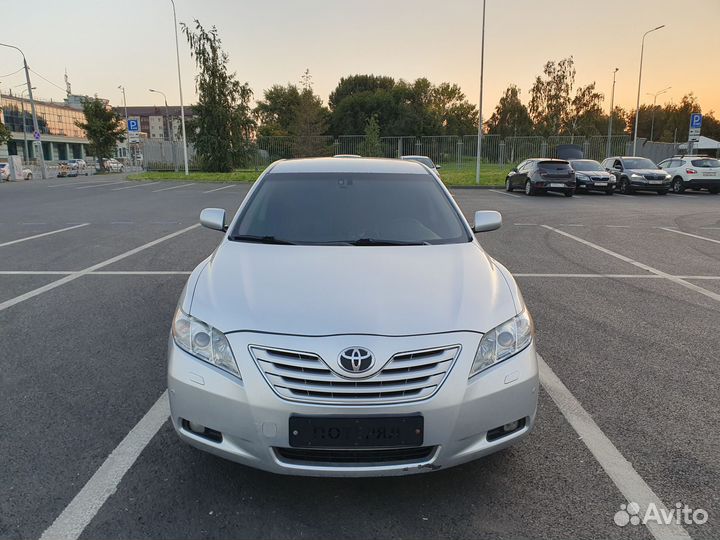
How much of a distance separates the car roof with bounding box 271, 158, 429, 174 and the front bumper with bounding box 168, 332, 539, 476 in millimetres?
2162

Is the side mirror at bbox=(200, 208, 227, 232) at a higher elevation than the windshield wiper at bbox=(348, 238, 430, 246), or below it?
higher

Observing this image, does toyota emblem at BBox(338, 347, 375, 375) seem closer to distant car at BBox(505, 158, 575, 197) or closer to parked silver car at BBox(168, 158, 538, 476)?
parked silver car at BBox(168, 158, 538, 476)

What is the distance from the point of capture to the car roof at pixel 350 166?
426 cm

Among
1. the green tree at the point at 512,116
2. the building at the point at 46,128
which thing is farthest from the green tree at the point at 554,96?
the building at the point at 46,128

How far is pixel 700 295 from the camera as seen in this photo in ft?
20.7

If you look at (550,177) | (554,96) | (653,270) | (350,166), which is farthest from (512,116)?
(350,166)

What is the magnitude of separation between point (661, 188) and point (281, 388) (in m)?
24.1

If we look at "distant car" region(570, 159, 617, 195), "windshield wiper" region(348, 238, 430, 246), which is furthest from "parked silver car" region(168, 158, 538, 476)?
"distant car" region(570, 159, 617, 195)

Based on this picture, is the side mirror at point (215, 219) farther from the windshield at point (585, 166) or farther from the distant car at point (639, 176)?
the distant car at point (639, 176)

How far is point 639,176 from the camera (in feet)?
72.8

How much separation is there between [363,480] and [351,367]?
30.8 inches

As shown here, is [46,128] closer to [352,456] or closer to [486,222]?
[486,222]

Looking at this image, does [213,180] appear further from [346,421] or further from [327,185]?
[346,421]

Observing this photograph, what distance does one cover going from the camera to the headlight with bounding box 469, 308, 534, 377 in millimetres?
2412
